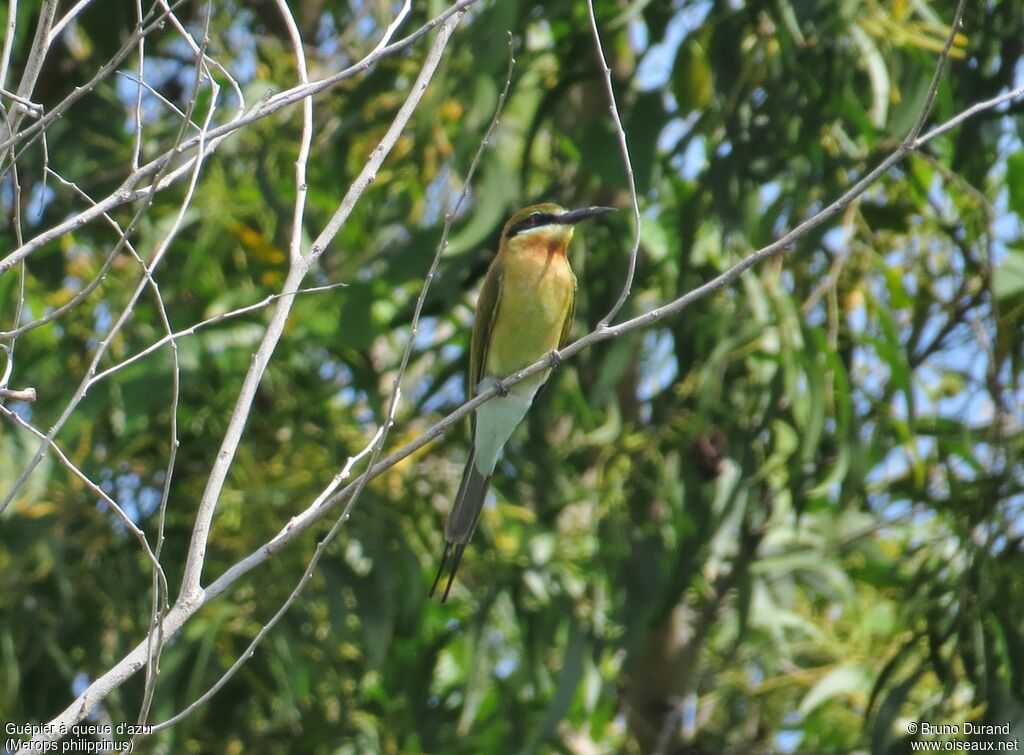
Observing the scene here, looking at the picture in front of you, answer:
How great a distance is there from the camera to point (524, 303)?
10.1ft

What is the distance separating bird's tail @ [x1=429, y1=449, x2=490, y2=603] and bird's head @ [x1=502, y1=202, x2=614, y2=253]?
0.50m

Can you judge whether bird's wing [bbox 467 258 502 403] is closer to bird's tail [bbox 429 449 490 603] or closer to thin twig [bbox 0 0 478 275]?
bird's tail [bbox 429 449 490 603]

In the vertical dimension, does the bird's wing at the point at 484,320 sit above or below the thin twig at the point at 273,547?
above

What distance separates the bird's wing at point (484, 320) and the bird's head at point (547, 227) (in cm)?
10

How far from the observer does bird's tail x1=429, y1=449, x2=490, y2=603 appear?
8.82ft

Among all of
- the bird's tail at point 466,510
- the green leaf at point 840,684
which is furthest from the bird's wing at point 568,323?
the green leaf at point 840,684

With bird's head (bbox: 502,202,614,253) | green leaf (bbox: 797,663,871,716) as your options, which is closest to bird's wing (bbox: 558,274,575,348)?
bird's head (bbox: 502,202,614,253)

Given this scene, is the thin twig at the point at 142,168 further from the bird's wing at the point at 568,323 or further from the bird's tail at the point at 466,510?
the bird's wing at the point at 568,323

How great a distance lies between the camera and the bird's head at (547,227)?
3090mm

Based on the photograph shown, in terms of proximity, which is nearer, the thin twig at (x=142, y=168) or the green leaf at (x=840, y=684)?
the thin twig at (x=142, y=168)

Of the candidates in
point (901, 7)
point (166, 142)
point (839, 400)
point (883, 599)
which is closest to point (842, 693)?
point (883, 599)

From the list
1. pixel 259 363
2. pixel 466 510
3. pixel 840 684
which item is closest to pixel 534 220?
pixel 466 510

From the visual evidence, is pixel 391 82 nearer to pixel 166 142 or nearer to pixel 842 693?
pixel 166 142

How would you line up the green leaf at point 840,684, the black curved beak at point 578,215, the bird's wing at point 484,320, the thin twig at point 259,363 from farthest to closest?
the green leaf at point 840,684
the bird's wing at point 484,320
the black curved beak at point 578,215
the thin twig at point 259,363
